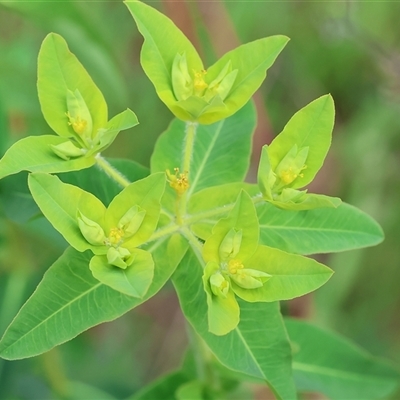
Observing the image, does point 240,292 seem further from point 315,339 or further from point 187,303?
point 315,339

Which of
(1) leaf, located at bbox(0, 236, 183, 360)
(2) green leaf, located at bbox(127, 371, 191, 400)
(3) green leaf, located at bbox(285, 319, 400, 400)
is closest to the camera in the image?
(1) leaf, located at bbox(0, 236, 183, 360)

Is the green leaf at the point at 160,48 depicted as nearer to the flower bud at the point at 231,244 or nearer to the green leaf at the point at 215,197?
the green leaf at the point at 215,197

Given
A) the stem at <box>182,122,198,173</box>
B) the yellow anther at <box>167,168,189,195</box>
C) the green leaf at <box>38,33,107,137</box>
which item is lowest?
the yellow anther at <box>167,168,189,195</box>

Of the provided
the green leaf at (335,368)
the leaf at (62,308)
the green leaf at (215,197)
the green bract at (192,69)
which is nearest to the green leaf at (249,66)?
the green bract at (192,69)

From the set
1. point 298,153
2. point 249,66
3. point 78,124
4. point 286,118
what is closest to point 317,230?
point 298,153

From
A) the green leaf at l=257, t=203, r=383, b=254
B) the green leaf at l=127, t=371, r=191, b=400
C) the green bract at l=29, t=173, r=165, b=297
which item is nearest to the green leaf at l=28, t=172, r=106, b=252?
the green bract at l=29, t=173, r=165, b=297

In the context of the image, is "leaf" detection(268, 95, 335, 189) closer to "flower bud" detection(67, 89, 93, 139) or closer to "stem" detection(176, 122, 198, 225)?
"stem" detection(176, 122, 198, 225)
